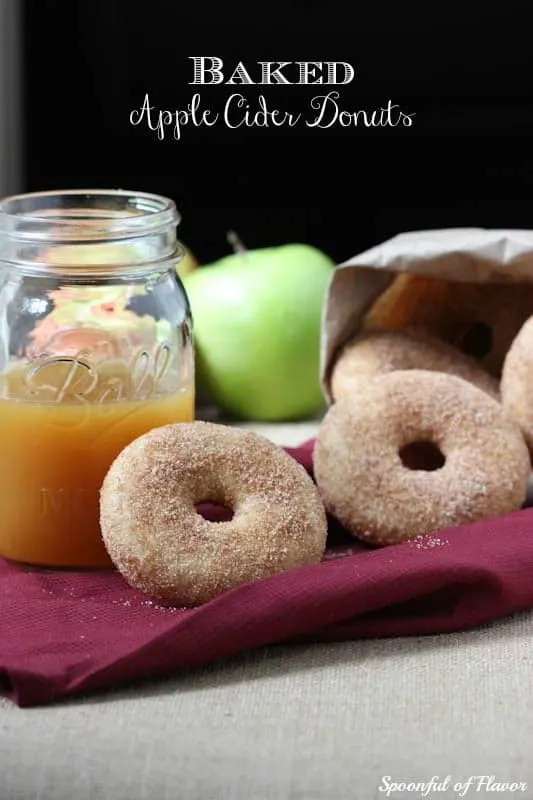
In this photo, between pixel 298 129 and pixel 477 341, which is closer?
pixel 477 341

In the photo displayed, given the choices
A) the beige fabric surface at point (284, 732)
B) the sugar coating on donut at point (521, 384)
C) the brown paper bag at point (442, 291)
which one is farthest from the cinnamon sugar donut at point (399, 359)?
the beige fabric surface at point (284, 732)

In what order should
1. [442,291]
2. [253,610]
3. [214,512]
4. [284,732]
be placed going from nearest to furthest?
[284,732], [253,610], [214,512], [442,291]

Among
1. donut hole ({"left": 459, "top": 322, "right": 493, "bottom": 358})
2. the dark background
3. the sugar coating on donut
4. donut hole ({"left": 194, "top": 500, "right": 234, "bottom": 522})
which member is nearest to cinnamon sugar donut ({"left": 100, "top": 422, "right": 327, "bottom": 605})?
donut hole ({"left": 194, "top": 500, "right": 234, "bottom": 522})

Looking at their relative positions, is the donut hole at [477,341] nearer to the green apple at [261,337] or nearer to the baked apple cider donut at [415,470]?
the green apple at [261,337]

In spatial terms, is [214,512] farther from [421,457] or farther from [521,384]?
[521,384]

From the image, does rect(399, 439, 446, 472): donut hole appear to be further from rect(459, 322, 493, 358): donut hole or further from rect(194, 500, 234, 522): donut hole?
rect(459, 322, 493, 358): donut hole

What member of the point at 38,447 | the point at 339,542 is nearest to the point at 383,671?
the point at 339,542

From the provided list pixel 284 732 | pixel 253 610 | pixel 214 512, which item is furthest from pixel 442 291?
pixel 284 732
